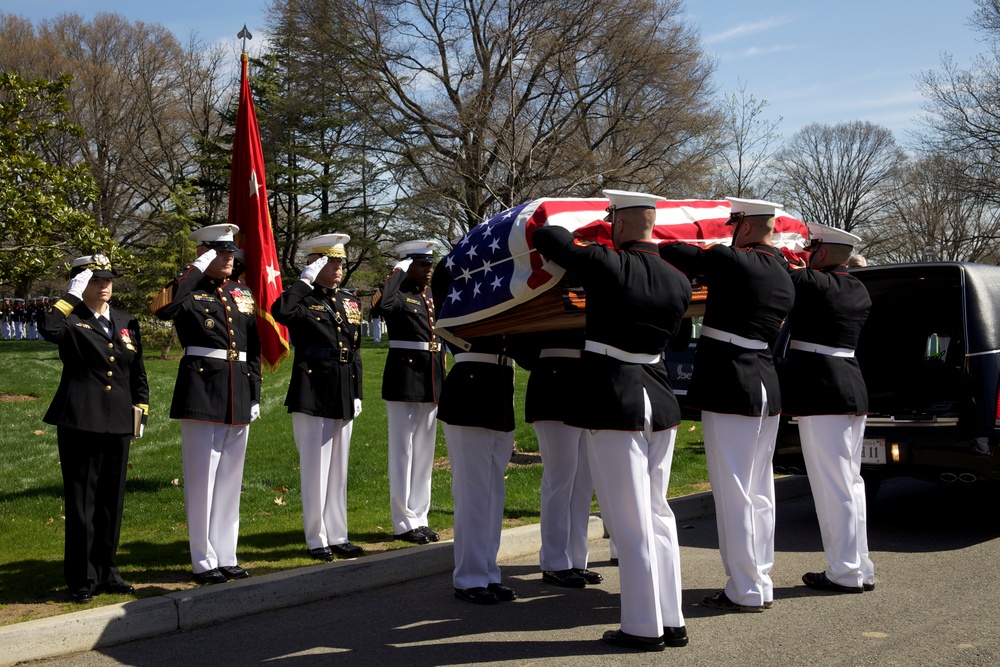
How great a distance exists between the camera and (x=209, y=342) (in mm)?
6062

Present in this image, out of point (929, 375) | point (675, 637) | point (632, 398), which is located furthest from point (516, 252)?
point (929, 375)

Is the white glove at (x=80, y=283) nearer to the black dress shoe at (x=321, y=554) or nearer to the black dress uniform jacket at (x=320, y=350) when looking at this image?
the black dress uniform jacket at (x=320, y=350)

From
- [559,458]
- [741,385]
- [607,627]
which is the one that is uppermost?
[741,385]

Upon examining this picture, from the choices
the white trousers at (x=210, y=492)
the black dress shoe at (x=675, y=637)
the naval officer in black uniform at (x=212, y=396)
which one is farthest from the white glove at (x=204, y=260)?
the black dress shoe at (x=675, y=637)

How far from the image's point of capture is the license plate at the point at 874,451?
697 cm

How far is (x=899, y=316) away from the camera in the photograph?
30.1 ft

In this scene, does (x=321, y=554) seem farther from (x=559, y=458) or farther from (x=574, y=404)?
(x=574, y=404)

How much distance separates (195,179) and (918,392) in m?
35.3

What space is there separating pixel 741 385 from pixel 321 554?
114 inches

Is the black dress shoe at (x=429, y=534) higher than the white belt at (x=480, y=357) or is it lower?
lower

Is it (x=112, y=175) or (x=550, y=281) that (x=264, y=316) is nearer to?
(x=550, y=281)

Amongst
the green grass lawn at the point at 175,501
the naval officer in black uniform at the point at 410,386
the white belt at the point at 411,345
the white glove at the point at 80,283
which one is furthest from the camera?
the white belt at the point at 411,345

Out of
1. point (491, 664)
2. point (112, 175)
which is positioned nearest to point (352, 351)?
point (491, 664)

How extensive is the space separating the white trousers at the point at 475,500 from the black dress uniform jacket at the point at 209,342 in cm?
137
